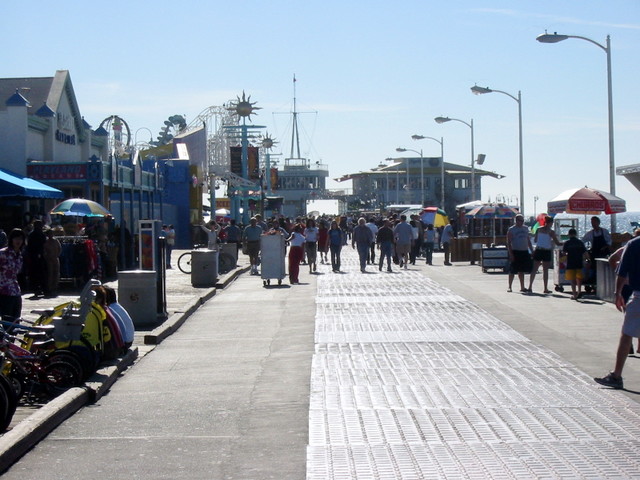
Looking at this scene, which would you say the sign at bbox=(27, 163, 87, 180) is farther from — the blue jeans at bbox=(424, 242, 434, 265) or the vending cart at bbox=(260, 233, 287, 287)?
the blue jeans at bbox=(424, 242, 434, 265)

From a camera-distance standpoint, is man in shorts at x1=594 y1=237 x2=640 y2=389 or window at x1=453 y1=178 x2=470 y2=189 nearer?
man in shorts at x1=594 y1=237 x2=640 y2=389

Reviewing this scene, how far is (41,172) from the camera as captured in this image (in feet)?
93.8

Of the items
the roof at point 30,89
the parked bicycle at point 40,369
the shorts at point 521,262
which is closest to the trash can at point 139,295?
the parked bicycle at point 40,369

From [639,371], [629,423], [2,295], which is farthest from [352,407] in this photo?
[2,295]

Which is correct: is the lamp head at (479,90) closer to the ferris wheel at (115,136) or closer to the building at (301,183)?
the ferris wheel at (115,136)

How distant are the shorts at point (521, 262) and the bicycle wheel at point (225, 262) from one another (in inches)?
391

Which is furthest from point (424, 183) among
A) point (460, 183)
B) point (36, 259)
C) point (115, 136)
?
point (36, 259)

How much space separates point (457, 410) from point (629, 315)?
7.25ft

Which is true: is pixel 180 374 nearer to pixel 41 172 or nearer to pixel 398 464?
pixel 398 464

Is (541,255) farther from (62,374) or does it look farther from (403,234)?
(62,374)

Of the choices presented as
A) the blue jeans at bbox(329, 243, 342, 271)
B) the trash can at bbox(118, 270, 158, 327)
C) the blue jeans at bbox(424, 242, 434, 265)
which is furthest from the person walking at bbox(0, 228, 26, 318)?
the blue jeans at bbox(424, 242, 434, 265)

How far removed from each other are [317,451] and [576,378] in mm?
4078

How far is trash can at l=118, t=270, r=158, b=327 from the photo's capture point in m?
15.4

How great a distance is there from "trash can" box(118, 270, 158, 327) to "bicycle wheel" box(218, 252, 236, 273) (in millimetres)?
12770
